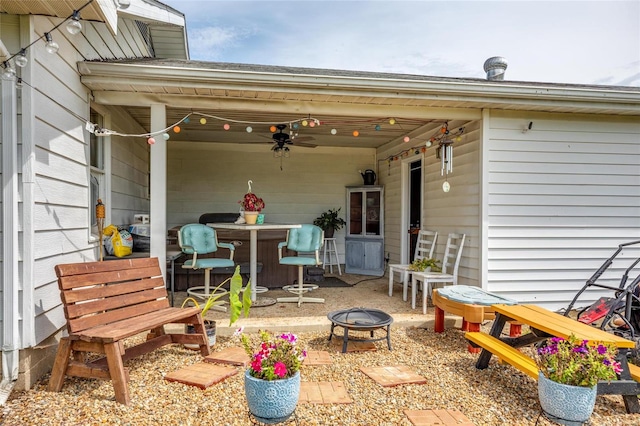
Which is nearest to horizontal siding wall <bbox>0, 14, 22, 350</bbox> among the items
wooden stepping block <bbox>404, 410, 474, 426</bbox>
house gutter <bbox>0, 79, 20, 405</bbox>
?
house gutter <bbox>0, 79, 20, 405</bbox>

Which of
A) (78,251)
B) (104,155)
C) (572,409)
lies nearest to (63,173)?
(78,251)

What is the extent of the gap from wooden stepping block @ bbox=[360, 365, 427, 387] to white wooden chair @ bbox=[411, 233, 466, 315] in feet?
4.76

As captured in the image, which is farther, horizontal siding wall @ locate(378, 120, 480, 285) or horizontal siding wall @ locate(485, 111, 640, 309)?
horizontal siding wall @ locate(378, 120, 480, 285)

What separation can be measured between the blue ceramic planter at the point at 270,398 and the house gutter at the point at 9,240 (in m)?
1.74

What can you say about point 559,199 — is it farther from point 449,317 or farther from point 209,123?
point 209,123

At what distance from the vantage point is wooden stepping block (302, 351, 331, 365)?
3.08 m

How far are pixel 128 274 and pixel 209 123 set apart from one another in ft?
11.4

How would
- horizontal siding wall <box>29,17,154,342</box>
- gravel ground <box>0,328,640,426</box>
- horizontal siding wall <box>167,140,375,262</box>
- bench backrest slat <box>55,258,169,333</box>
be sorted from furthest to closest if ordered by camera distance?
horizontal siding wall <box>167,140,375,262</box>, horizontal siding wall <box>29,17,154,342</box>, bench backrest slat <box>55,258,169,333</box>, gravel ground <box>0,328,640,426</box>

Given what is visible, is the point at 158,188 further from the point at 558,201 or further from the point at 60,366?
the point at 558,201

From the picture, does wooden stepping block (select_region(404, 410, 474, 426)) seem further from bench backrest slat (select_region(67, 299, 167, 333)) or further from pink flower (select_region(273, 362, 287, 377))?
Result: bench backrest slat (select_region(67, 299, 167, 333))

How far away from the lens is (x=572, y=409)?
2.12m

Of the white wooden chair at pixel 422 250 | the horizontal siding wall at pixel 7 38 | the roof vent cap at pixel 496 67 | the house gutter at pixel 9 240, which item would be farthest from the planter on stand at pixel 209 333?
the roof vent cap at pixel 496 67

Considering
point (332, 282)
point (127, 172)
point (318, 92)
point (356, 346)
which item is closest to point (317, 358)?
point (356, 346)

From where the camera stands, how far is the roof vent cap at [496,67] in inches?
237
